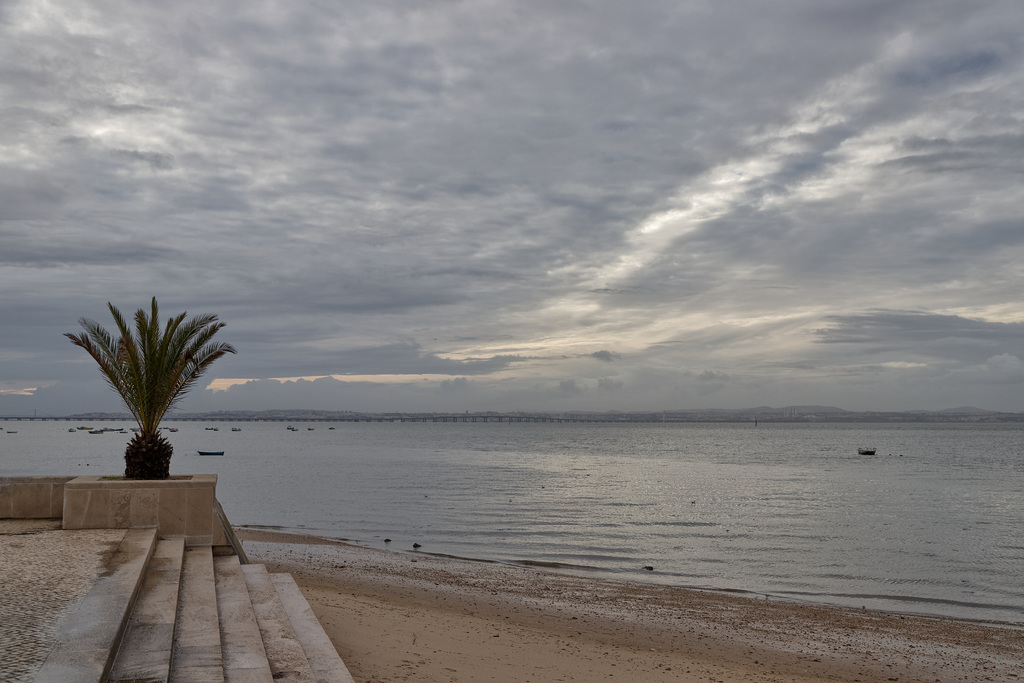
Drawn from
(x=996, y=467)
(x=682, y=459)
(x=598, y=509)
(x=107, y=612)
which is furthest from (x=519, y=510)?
(x=996, y=467)

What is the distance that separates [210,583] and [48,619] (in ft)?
8.41

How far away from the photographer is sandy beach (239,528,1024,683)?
9664 millimetres

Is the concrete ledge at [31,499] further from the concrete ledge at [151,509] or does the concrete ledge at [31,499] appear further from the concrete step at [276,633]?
the concrete step at [276,633]

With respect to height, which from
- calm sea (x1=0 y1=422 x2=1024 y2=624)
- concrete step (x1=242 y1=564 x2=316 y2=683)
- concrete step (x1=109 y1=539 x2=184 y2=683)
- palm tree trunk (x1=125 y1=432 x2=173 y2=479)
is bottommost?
calm sea (x1=0 y1=422 x2=1024 y2=624)

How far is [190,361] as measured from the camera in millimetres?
13398

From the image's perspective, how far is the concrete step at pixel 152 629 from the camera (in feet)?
16.5

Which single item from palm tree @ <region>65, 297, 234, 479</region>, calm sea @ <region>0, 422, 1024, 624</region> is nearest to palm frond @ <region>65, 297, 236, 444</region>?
palm tree @ <region>65, 297, 234, 479</region>

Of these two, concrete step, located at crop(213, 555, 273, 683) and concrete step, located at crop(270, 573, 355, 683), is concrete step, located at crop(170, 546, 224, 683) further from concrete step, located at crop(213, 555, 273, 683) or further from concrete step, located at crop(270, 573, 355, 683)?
concrete step, located at crop(270, 573, 355, 683)

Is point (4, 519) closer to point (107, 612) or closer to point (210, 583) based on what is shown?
point (210, 583)

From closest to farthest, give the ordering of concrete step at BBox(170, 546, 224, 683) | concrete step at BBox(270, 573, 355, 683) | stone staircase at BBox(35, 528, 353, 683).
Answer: stone staircase at BBox(35, 528, 353, 683) → concrete step at BBox(170, 546, 224, 683) → concrete step at BBox(270, 573, 355, 683)

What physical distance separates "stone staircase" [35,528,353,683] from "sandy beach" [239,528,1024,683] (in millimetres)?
1260

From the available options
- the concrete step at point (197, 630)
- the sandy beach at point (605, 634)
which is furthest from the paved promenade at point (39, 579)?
the sandy beach at point (605, 634)

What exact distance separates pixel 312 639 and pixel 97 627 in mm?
2643

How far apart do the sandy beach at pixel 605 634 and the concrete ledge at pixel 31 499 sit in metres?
4.26
